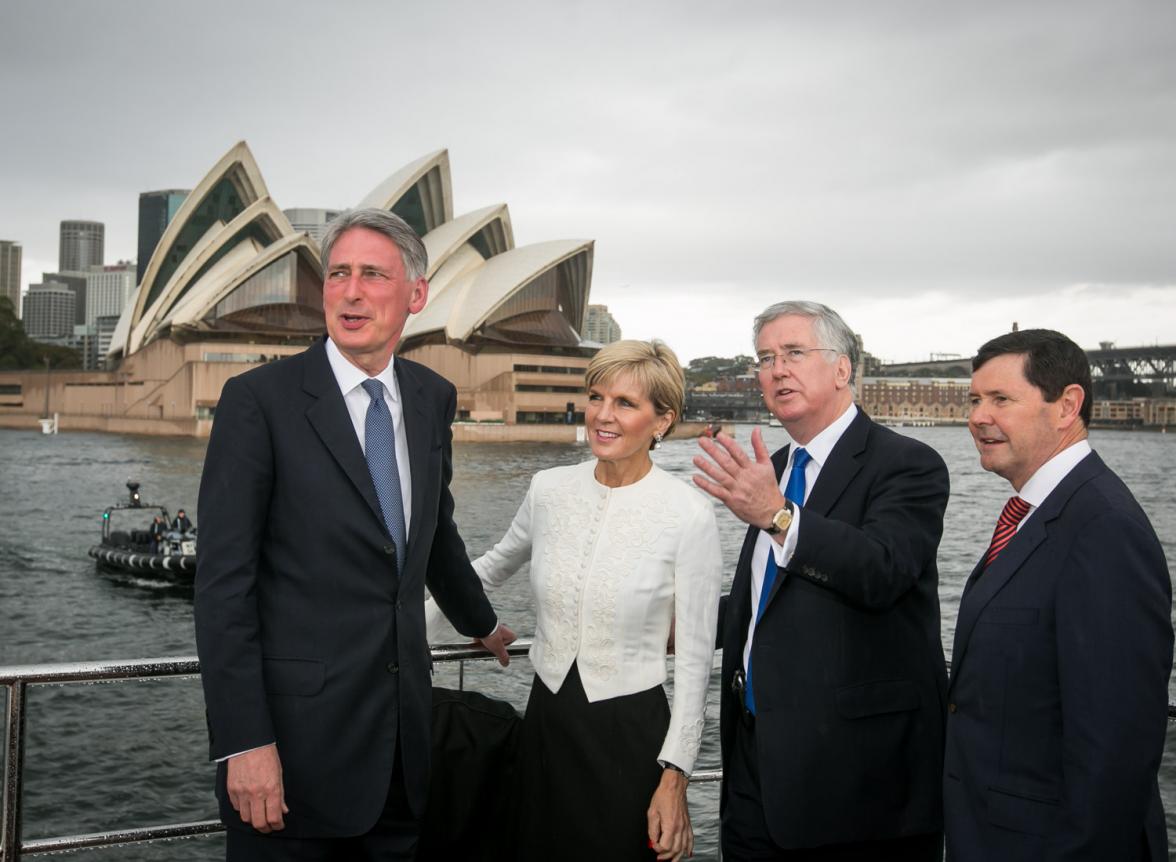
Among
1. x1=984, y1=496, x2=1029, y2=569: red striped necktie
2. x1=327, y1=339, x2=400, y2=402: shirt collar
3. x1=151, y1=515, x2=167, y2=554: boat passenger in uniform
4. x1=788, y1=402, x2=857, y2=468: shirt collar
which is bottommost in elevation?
x1=151, y1=515, x2=167, y2=554: boat passenger in uniform

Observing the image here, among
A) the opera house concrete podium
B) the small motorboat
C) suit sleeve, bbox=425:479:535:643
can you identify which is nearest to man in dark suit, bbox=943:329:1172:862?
suit sleeve, bbox=425:479:535:643

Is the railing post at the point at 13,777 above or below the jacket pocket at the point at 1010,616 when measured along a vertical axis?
below

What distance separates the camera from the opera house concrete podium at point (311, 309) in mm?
52312

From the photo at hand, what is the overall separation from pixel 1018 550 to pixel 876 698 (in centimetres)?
43

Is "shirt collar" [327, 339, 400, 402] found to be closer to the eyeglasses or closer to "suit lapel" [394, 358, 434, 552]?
"suit lapel" [394, 358, 434, 552]

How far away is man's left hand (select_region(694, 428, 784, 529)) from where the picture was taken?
1.77 m

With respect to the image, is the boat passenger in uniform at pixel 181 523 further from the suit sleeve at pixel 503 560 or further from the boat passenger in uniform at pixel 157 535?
the suit sleeve at pixel 503 560

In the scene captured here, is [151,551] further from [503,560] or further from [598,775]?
[598,775]

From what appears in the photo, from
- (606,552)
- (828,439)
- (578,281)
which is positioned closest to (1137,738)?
(828,439)

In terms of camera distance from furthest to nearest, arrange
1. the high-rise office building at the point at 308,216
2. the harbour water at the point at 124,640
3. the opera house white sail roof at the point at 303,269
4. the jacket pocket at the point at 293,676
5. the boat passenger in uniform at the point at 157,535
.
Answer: the high-rise office building at the point at 308,216 < the opera house white sail roof at the point at 303,269 < the boat passenger in uniform at the point at 157,535 < the harbour water at the point at 124,640 < the jacket pocket at the point at 293,676

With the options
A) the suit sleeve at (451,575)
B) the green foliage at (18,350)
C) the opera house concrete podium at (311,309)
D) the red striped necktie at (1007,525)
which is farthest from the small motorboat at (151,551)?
the green foliage at (18,350)

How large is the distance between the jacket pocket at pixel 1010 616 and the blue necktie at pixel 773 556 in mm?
411

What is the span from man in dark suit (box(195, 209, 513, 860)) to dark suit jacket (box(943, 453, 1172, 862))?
104cm

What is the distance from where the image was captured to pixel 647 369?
2.09 metres
